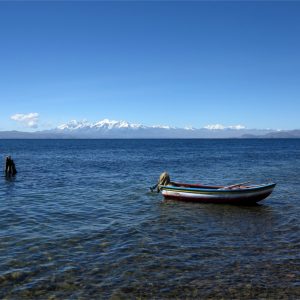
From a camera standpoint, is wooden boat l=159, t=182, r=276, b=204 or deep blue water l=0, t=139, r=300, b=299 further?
wooden boat l=159, t=182, r=276, b=204

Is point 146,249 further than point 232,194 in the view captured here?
No

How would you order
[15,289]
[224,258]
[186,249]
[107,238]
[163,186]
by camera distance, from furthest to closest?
[163,186] < [107,238] < [186,249] < [224,258] < [15,289]

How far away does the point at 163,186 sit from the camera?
26891 mm

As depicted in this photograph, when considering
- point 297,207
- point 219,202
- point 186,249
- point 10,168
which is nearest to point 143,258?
point 186,249

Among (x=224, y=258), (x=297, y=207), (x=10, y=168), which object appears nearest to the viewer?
(x=224, y=258)

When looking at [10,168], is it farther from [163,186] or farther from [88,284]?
[88,284]

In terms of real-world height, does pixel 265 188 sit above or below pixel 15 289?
above

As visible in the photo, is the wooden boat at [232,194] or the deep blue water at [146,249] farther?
the wooden boat at [232,194]

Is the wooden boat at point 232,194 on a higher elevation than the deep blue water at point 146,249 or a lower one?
higher

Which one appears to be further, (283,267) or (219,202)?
(219,202)

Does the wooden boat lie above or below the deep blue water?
above

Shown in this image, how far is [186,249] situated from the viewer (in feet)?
48.5

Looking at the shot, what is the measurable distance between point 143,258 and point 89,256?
214 cm

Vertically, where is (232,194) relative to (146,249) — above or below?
above
